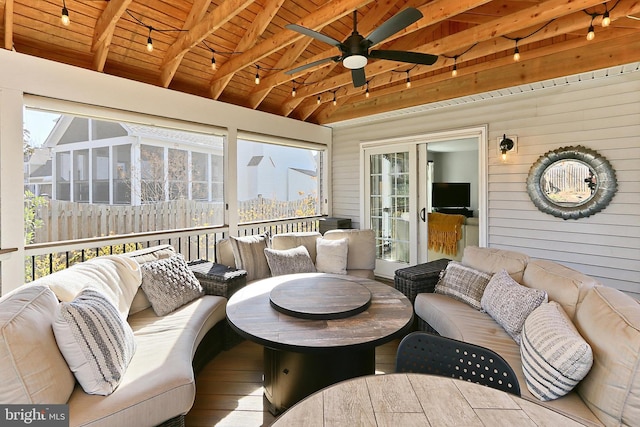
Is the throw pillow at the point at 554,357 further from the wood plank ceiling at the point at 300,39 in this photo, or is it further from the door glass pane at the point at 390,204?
the door glass pane at the point at 390,204

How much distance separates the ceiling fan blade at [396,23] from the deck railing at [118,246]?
2.86m

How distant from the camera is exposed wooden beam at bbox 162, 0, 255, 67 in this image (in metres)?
2.80

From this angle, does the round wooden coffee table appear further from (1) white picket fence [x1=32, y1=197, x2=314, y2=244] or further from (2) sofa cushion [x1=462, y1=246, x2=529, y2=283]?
(1) white picket fence [x1=32, y1=197, x2=314, y2=244]

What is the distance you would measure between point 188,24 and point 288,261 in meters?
2.80

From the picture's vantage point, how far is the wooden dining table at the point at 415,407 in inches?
38.1

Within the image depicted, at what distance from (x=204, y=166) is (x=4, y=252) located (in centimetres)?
230

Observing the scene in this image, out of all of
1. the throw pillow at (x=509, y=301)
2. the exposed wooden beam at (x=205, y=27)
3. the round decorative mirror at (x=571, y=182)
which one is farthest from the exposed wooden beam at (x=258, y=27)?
the round decorative mirror at (x=571, y=182)

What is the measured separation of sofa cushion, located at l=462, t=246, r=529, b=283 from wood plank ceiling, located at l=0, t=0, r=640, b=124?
2.03 m

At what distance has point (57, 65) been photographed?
313 cm

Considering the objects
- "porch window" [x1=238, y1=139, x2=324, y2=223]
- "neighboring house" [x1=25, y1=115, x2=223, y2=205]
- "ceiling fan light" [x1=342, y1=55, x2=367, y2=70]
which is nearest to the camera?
"ceiling fan light" [x1=342, y1=55, x2=367, y2=70]

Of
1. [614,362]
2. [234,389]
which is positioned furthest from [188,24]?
[614,362]

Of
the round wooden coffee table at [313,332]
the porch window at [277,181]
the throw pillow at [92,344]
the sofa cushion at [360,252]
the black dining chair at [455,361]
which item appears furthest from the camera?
the porch window at [277,181]

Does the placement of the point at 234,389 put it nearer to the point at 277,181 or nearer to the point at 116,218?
the point at 116,218

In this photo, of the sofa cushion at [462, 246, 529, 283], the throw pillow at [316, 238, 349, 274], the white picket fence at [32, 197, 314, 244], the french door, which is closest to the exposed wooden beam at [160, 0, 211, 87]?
the white picket fence at [32, 197, 314, 244]
